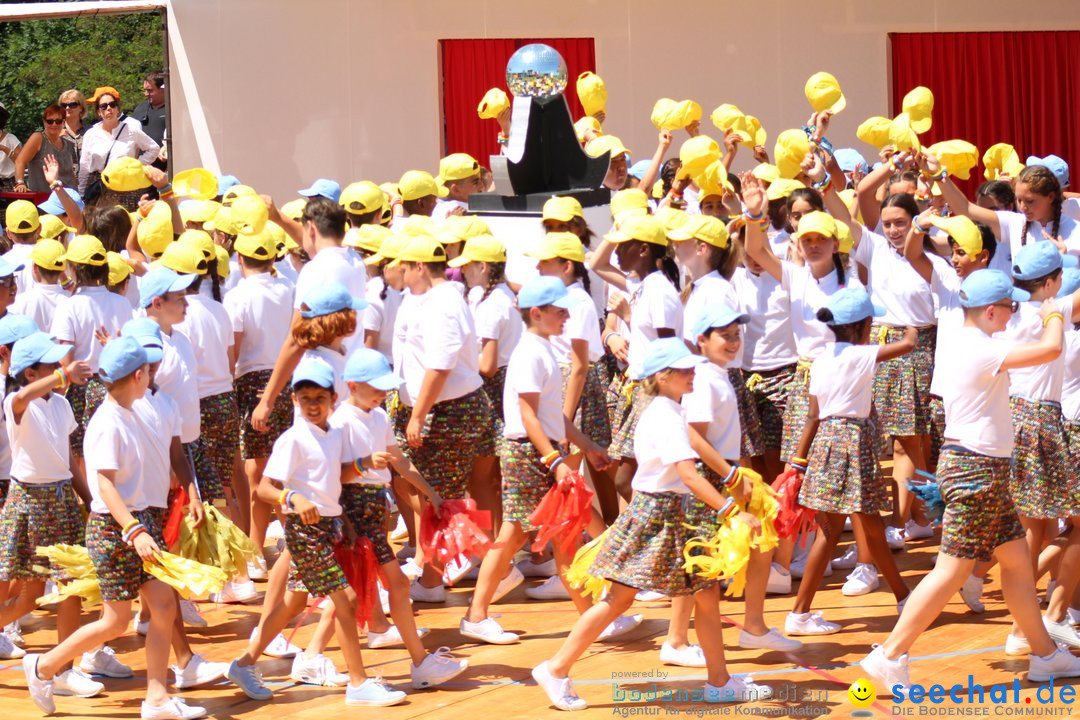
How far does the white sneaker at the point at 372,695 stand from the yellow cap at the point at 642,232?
264cm

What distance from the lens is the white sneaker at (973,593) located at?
25.2ft

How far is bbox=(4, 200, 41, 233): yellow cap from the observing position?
10.1 m

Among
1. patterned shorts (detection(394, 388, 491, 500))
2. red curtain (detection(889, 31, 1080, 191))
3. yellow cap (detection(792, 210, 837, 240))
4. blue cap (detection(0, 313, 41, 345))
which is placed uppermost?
red curtain (detection(889, 31, 1080, 191))

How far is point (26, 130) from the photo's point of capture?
74.1 feet

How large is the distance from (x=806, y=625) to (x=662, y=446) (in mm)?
1676

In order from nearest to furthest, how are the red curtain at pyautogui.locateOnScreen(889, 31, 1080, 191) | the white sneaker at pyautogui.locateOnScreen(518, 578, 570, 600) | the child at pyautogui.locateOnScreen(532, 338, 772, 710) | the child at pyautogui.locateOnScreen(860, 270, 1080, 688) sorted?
the child at pyautogui.locateOnScreen(532, 338, 772, 710) → the child at pyautogui.locateOnScreen(860, 270, 1080, 688) → the white sneaker at pyautogui.locateOnScreen(518, 578, 570, 600) → the red curtain at pyautogui.locateOnScreen(889, 31, 1080, 191)

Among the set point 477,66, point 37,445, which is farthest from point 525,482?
point 477,66

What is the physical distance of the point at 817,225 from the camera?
8.06 metres

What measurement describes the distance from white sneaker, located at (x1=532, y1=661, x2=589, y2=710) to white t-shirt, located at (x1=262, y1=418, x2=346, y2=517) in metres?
1.14

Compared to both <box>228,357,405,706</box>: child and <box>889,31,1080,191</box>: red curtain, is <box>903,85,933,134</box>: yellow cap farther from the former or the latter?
<box>889,31,1080,191</box>: red curtain

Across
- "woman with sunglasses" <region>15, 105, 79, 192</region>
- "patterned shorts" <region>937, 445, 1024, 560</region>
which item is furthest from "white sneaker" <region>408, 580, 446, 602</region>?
"woman with sunglasses" <region>15, 105, 79, 192</region>

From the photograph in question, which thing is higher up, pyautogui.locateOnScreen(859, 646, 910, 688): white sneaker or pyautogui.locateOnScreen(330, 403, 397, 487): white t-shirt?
pyautogui.locateOnScreen(330, 403, 397, 487): white t-shirt

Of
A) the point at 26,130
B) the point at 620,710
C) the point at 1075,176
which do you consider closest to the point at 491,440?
the point at 620,710

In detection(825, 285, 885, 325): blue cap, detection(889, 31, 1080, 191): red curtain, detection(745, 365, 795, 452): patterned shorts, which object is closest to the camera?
detection(825, 285, 885, 325): blue cap
